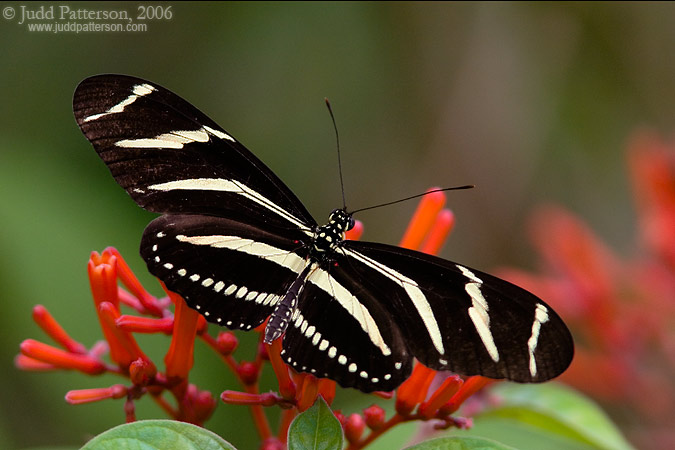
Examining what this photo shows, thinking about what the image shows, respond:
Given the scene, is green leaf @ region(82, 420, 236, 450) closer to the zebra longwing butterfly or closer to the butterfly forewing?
the zebra longwing butterfly

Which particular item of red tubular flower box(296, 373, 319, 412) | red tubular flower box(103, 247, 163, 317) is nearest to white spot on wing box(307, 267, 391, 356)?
red tubular flower box(296, 373, 319, 412)

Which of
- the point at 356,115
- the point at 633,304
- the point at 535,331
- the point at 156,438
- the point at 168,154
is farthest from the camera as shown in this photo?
the point at 356,115

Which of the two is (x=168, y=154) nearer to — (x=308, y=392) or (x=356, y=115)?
(x=308, y=392)

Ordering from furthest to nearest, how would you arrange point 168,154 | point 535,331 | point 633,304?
point 633,304 → point 168,154 → point 535,331

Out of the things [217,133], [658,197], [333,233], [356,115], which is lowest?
[333,233]

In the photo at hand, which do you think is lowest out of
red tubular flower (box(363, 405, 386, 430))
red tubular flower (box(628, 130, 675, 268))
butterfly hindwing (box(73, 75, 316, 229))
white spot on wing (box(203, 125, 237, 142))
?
red tubular flower (box(363, 405, 386, 430))

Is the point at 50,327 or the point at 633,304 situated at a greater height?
the point at 633,304

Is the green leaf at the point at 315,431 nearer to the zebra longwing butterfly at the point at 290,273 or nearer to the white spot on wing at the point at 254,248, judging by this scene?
the zebra longwing butterfly at the point at 290,273

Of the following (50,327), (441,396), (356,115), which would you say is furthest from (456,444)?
(356,115)
